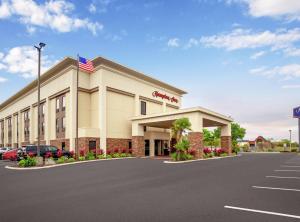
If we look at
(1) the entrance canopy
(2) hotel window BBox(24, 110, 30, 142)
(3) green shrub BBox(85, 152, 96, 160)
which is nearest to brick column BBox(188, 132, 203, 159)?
(1) the entrance canopy

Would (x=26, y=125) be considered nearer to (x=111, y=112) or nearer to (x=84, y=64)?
(x=111, y=112)

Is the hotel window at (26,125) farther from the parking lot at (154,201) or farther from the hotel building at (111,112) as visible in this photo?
the parking lot at (154,201)

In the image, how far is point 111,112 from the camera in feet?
129

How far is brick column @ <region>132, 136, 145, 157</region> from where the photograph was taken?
39250mm

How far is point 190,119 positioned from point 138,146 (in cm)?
974

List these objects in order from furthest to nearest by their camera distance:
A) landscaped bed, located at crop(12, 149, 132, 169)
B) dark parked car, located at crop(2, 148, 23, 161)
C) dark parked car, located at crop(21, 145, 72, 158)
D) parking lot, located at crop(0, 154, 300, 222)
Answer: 1. dark parked car, located at crop(2, 148, 23, 161)
2. dark parked car, located at crop(21, 145, 72, 158)
3. landscaped bed, located at crop(12, 149, 132, 169)
4. parking lot, located at crop(0, 154, 300, 222)

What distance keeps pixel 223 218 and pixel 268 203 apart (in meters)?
2.33

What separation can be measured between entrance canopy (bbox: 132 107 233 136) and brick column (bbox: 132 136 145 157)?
0.66m

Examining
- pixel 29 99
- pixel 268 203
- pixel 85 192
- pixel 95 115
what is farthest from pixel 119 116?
pixel 268 203

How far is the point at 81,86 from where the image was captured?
1539 inches

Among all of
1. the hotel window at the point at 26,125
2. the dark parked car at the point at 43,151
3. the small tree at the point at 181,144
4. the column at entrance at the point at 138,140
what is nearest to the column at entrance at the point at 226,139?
the column at entrance at the point at 138,140

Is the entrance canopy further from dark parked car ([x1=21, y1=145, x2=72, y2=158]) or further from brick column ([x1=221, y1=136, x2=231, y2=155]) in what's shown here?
dark parked car ([x1=21, y1=145, x2=72, y2=158])

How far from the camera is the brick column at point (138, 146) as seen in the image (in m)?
39.2

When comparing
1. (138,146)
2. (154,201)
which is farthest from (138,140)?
(154,201)
